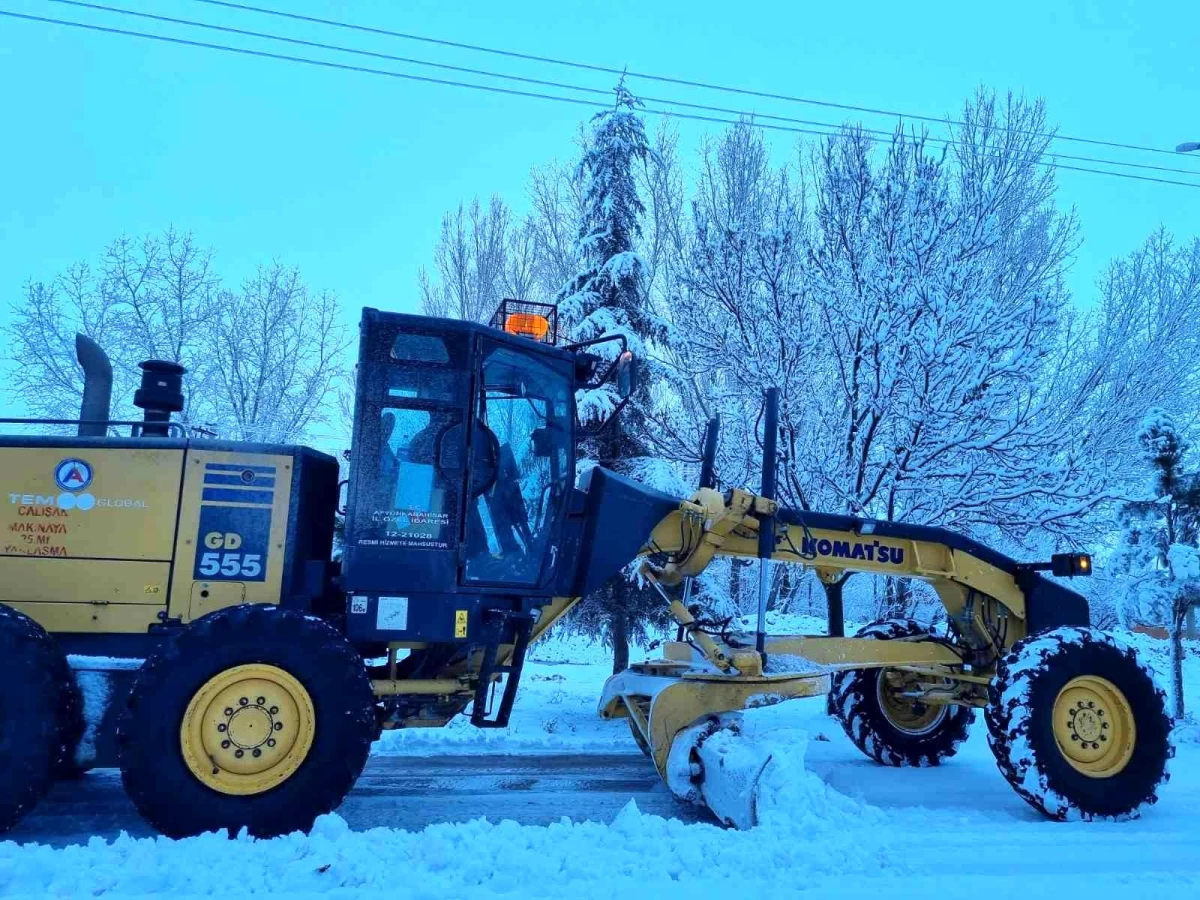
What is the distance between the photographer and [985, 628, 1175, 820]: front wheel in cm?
571

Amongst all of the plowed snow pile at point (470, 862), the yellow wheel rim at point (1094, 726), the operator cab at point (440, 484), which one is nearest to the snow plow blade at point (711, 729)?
the plowed snow pile at point (470, 862)

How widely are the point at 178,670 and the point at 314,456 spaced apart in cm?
149

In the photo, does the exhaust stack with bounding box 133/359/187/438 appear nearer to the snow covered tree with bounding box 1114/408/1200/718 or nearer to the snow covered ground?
the snow covered ground

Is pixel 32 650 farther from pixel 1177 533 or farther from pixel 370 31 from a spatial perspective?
pixel 1177 533

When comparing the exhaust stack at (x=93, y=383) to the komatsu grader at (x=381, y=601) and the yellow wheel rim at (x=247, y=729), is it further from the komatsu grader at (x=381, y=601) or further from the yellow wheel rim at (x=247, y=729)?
the yellow wheel rim at (x=247, y=729)

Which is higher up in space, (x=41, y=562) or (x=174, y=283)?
(x=174, y=283)

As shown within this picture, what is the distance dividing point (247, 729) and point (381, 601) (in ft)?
3.17

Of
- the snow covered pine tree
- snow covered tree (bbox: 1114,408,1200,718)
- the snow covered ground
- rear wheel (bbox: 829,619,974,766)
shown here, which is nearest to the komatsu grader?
the snow covered ground

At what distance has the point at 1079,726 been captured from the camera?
6023mm

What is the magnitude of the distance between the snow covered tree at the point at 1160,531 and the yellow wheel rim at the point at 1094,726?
13.3ft

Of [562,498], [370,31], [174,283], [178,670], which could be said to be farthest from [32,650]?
[174,283]

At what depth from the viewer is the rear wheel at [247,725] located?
4.54m

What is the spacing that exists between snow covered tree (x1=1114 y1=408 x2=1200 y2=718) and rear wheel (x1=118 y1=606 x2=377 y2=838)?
27.7ft

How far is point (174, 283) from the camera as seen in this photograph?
53.1ft
